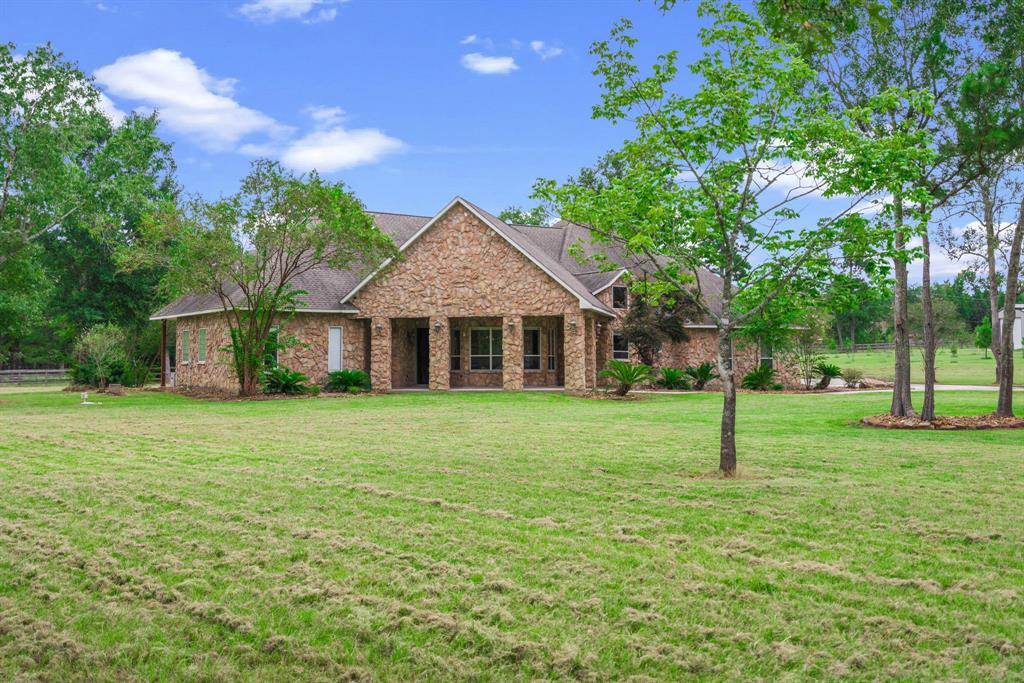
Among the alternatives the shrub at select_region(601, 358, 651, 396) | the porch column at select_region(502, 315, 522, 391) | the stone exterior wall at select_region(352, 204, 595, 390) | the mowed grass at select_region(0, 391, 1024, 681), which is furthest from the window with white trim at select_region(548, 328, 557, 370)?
the mowed grass at select_region(0, 391, 1024, 681)

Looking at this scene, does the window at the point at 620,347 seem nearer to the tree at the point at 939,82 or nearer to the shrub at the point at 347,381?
the shrub at the point at 347,381

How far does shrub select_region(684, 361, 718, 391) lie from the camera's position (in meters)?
29.8

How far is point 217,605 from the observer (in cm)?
468

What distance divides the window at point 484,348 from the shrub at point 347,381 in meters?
4.48

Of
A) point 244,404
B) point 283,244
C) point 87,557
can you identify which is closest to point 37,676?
point 87,557

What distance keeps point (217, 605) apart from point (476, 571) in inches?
63.4

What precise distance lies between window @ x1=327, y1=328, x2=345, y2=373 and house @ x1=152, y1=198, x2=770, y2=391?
3 cm

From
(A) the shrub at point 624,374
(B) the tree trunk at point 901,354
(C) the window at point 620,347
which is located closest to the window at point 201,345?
(A) the shrub at point 624,374

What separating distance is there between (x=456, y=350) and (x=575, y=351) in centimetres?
526

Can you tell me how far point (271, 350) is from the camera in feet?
87.8

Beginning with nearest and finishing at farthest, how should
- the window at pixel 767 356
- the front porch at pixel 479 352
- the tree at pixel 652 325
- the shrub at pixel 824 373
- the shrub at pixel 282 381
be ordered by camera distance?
the shrub at pixel 282 381
the front porch at pixel 479 352
the tree at pixel 652 325
the shrub at pixel 824 373
the window at pixel 767 356

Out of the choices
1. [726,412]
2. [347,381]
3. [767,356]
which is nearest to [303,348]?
[347,381]

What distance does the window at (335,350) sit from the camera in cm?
2789

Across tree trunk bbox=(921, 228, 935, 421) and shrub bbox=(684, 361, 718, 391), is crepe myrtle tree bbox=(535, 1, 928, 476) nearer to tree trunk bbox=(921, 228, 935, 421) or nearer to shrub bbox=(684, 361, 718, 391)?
tree trunk bbox=(921, 228, 935, 421)
